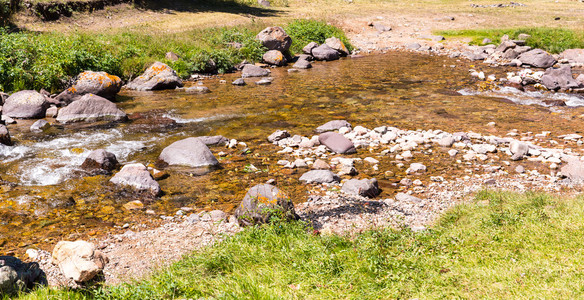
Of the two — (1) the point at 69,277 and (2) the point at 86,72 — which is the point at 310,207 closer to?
(1) the point at 69,277

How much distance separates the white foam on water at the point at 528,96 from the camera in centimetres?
1838

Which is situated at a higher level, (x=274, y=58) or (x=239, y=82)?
(x=274, y=58)

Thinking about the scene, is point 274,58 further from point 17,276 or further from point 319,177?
point 17,276

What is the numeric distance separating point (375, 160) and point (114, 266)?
745 centimetres

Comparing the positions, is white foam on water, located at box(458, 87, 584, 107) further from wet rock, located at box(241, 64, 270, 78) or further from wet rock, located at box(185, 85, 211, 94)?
wet rock, located at box(185, 85, 211, 94)

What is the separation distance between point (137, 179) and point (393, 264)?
6717mm

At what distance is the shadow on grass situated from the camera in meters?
39.4

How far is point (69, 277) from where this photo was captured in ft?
19.7

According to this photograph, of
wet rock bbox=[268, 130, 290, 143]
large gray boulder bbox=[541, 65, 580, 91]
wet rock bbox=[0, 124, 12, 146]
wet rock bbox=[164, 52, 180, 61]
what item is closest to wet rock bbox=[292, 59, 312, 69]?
wet rock bbox=[164, 52, 180, 61]

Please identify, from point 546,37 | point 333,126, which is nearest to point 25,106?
point 333,126

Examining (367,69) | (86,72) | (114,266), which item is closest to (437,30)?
(367,69)

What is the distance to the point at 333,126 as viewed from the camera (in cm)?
1509

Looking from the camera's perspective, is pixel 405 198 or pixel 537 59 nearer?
pixel 405 198

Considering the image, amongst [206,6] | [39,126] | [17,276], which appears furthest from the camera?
[206,6]
